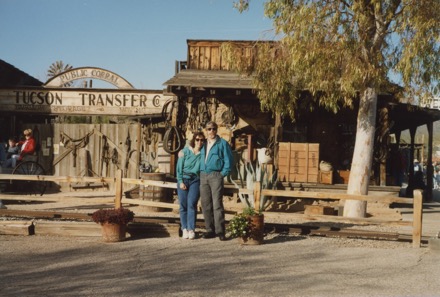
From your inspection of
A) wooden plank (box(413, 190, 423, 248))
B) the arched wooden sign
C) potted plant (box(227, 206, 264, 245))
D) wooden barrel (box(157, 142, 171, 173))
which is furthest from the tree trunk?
the arched wooden sign

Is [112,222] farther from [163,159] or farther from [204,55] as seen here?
[163,159]

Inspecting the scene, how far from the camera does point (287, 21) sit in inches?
438

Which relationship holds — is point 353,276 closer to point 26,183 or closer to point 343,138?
point 343,138

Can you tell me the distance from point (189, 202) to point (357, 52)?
15.7 feet

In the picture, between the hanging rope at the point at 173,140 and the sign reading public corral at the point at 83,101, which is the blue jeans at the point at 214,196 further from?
the sign reading public corral at the point at 83,101

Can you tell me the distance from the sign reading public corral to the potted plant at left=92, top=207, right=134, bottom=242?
31.6 ft

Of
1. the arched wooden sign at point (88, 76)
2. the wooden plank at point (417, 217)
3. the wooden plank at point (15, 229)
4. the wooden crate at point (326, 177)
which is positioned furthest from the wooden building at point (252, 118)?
the wooden plank at point (15, 229)

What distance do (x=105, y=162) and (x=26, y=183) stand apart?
265cm

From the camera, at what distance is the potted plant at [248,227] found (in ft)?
27.2

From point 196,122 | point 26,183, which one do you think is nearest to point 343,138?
point 196,122

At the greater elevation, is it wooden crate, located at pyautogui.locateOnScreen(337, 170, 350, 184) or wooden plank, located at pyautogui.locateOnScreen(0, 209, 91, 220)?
wooden crate, located at pyautogui.locateOnScreen(337, 170, 350, 184)

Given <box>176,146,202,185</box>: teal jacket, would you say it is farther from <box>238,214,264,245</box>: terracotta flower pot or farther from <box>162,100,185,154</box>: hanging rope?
<box>162,100,185,154</box>: hanging rope

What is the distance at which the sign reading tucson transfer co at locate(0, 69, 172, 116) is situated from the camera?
17797 mm

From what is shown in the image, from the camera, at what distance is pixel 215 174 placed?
8594mm
